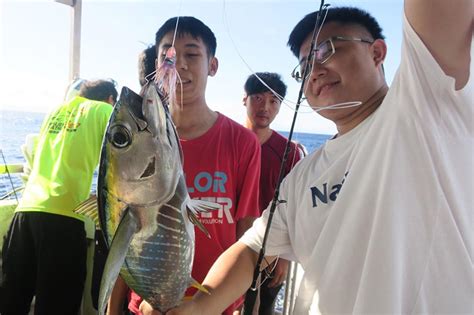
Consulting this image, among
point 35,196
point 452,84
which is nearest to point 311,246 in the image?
point 452,84

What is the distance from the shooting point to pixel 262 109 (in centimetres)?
337

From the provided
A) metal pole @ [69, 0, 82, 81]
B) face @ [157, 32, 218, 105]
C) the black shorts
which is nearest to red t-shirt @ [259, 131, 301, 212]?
face @ [157, 32, 218, 105]

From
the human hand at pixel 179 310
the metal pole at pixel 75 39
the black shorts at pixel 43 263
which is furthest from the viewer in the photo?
the metal pole at pixel 75 39

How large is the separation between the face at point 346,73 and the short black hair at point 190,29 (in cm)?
69

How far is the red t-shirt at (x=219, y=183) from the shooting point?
1.68 metres

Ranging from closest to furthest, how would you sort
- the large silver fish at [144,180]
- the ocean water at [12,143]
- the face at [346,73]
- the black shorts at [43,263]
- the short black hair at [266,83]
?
the large silver fish at [144,180] < the face at [346,73] < the black shorts at [43,263] < the short black hair at [266,83] < the ocean water at [12,143]

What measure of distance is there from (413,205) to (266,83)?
8.69 ft

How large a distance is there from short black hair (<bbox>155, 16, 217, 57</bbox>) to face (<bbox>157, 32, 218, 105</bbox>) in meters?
0.03

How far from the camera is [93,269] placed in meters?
3.12

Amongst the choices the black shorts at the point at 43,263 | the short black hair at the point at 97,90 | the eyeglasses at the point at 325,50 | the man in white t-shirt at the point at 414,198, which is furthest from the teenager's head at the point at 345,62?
the short black hair at the point at 97,90

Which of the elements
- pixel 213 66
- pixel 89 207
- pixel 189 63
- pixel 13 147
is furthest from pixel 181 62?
pixel 13 147

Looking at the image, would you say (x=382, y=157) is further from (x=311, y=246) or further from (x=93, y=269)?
(x=93, y=269)

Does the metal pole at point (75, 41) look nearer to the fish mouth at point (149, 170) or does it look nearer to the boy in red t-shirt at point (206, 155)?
the boy in red t-shirt at point (206, 155)

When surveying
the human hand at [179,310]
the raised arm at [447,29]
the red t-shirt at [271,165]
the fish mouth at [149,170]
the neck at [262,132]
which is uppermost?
the raised arm at [447,29]
